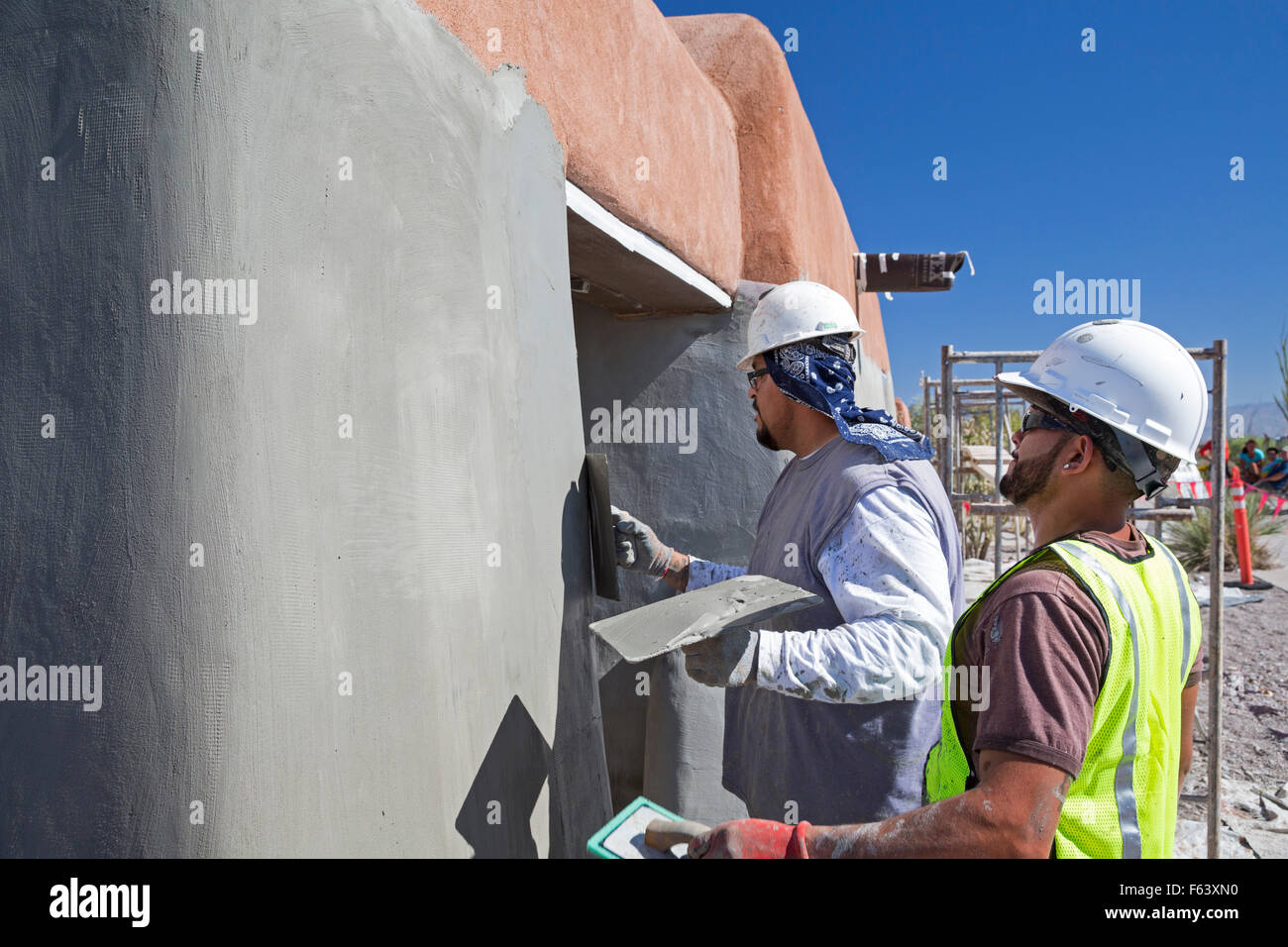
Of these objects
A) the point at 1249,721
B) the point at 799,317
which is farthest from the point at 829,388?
the point at 1249,721

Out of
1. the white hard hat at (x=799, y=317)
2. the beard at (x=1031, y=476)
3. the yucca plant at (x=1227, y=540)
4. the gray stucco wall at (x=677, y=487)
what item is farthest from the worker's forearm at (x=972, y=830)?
the yucca plant at (x=1227, y=540)

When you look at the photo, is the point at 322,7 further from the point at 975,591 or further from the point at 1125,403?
the point at 975,591

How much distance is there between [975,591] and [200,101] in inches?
485

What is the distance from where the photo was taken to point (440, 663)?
181 centimetres

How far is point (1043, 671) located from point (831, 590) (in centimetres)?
88

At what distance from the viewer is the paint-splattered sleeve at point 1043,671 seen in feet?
4.31

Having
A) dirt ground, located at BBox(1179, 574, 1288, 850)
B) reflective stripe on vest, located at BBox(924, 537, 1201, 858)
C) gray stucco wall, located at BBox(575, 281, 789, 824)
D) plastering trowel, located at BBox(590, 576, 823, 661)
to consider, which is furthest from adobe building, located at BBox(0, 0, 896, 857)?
dirt ground, located at BBox(1179, 574, 1288, 850)

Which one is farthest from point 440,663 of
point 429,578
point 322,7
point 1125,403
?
point 1125,403

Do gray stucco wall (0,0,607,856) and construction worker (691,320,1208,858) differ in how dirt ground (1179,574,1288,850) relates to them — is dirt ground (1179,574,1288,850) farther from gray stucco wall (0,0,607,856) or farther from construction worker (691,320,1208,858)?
gray stucco wall (0,0,607,856)

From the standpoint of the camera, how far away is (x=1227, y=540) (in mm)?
14500

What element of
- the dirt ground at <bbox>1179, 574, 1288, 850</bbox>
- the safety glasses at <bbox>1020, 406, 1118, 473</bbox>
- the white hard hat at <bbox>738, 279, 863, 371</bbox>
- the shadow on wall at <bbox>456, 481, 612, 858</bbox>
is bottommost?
the dirt ground at <bbox>1179, 574, 1288, 850</bbox>

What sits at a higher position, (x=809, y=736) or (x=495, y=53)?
(x=495, y=53)

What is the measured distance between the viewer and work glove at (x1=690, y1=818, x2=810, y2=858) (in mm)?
1550

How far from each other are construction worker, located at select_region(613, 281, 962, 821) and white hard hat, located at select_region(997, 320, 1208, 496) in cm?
51
